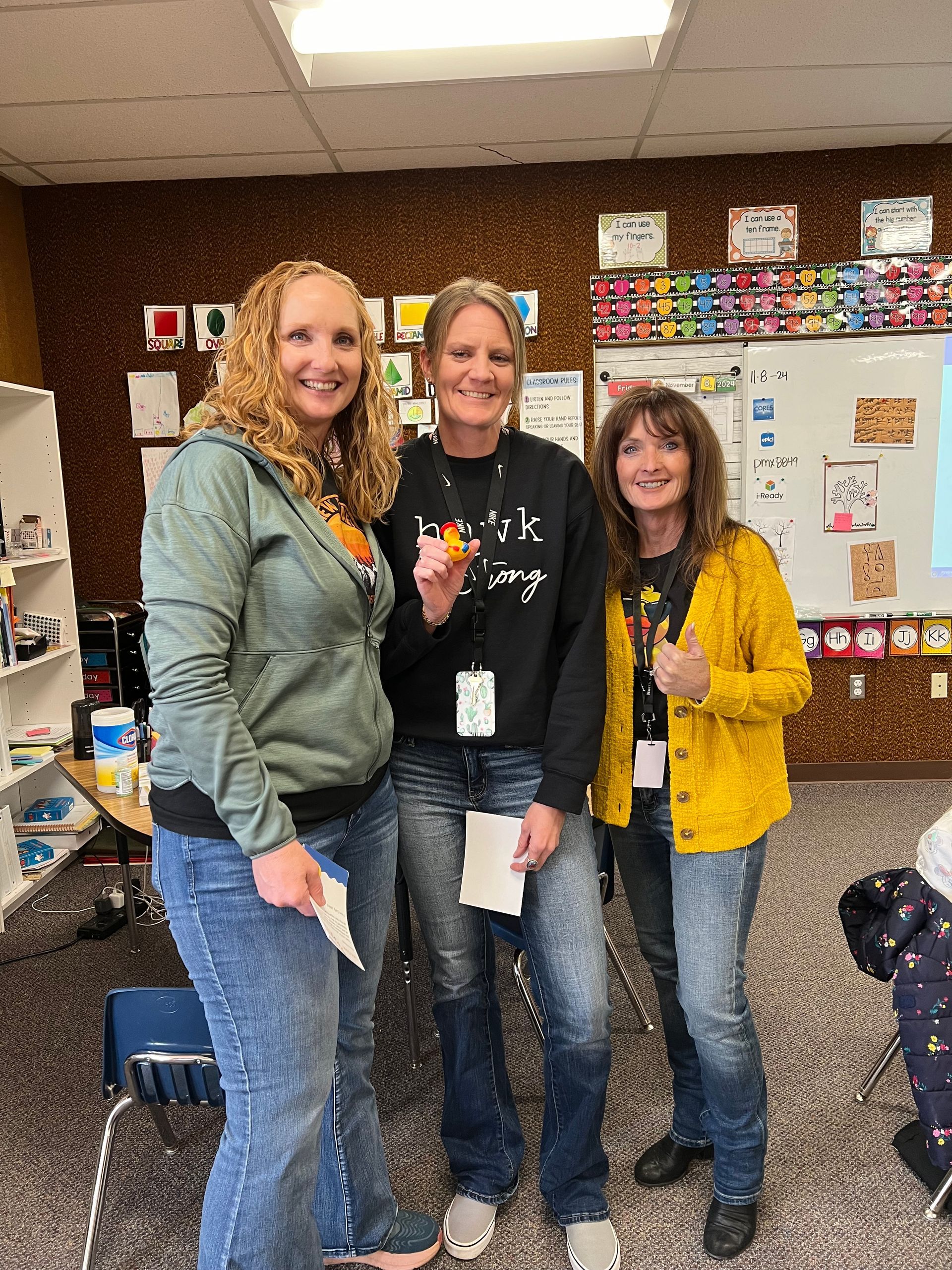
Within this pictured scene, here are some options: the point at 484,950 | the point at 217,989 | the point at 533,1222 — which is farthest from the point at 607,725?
the point at 533,1222

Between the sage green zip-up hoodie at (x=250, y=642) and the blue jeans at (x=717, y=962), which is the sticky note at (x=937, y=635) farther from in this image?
the sage green zip-up hoodie at (x=250, y=642)

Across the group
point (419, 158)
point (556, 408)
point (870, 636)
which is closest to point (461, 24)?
point (419, 158)

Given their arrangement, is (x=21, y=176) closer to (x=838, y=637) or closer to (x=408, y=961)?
(x=408, y=961)

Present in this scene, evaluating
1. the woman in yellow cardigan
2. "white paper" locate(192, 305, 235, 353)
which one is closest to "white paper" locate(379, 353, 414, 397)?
"white paper" locate(192, 305, 235, 353)

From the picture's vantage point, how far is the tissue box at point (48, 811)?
3463 mm

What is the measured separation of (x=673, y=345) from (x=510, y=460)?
9.17 ft

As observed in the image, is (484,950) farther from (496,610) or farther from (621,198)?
(621,198)

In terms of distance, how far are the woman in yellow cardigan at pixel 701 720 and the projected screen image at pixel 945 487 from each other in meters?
2.96

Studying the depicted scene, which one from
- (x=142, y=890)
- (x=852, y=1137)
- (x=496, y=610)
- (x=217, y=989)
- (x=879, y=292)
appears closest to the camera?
(x=217, y=989)

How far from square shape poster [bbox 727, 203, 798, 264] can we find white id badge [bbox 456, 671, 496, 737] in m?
3.26

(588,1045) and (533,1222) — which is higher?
(588,1045)

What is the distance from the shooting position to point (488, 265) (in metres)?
3.97

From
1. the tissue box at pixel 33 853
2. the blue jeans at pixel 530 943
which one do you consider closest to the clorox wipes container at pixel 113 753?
the blue jeans at pixel 530 943

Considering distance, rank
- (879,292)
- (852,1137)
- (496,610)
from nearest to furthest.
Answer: (496,610)
(852,1137)
(879,292)
